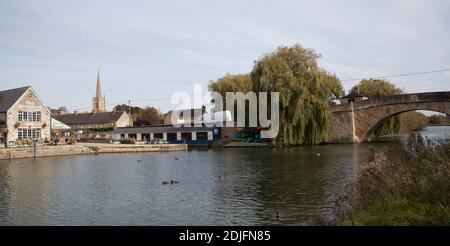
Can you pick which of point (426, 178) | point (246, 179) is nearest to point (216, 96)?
point (246, 179)

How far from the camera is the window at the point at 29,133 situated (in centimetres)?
4684

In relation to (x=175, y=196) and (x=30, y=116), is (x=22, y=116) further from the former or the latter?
(x=175, y=196)

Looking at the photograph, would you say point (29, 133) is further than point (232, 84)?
No

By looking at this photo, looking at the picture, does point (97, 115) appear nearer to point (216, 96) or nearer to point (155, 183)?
point (216, 96)

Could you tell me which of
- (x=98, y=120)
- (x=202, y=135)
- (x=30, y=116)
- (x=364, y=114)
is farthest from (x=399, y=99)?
(x=98, y=120)

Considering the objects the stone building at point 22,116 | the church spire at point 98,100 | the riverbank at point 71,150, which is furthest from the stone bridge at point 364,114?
the church spire at point 98,100

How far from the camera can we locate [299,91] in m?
43.6

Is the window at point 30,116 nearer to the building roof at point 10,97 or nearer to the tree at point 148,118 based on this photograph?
the building roof at point 10,97

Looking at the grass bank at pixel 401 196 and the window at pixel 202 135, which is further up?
the window at pixel 202 135

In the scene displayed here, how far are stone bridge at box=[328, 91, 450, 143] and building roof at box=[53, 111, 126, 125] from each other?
47.8 meters

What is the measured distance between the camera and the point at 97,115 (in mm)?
90625

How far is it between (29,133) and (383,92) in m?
43.1

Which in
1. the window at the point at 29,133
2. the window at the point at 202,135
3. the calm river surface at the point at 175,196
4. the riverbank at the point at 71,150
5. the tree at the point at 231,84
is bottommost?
the calm river surface at the point at 175,196
